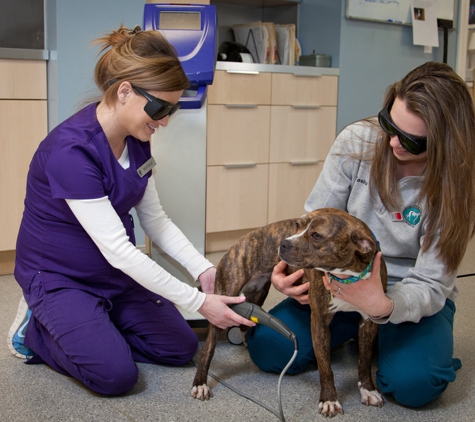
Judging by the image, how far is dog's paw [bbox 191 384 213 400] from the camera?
1886 millimetres

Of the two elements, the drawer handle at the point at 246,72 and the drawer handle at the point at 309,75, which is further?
the drawer handle at the point at 309,75

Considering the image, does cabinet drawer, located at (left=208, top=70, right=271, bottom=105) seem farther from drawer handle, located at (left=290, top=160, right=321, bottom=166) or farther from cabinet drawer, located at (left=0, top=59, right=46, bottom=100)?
cabinet drawer, located at (left=0, top=59, right=46, bottom=100)

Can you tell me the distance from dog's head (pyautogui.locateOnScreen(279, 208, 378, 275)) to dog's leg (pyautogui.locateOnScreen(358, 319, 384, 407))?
0.30 metres

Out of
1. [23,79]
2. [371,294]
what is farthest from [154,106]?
[23,79]

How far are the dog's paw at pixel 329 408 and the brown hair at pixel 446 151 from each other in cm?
51

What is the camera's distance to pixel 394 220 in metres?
1.92

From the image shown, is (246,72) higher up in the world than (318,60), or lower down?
lower down

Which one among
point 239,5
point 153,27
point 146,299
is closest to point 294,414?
point 146,299

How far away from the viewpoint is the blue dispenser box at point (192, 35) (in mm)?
2164

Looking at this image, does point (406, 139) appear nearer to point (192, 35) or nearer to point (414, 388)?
point (414, 388)

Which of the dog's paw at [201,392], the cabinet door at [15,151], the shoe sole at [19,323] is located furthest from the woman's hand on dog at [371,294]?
the cabinet door at [15,151]

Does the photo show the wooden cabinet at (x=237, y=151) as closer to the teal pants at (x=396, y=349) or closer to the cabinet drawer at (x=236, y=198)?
the cabinet drawer at (x=236, y=198)

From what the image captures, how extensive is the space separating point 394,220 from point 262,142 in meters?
2.01

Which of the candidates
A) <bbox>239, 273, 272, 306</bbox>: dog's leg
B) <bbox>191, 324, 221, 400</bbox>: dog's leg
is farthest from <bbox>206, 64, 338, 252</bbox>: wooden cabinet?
<bbox>191, 324, 221, 400</bbox>: dog's leg
